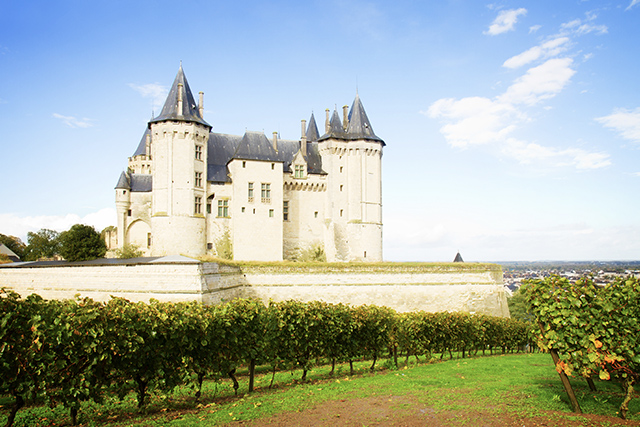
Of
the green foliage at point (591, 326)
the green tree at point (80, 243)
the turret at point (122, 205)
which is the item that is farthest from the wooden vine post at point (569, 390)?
the green tree at point (80, 243)

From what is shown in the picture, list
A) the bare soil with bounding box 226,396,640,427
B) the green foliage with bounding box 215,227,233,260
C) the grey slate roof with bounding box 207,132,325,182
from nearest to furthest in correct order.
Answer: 1. the bare soil with bounding box 226,396,640,427
2. the green foliage with bounding box 215,227,233,260
3. the grey slate roof with bounding box 207,132,325,182

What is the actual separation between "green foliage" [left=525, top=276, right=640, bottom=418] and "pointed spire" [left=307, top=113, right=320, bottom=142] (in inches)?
1437

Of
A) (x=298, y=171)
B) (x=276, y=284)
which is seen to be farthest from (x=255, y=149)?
(x=276, y=284)

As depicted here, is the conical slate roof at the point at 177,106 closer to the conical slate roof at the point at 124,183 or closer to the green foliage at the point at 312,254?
the conical slate roof at the point at 124,183

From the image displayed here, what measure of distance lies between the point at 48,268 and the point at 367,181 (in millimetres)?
24696

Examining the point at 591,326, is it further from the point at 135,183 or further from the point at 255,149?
the point at 135,183

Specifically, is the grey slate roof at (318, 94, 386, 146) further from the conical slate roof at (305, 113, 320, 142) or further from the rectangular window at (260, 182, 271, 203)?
the rectangular window at (260, 182, 271, 203)

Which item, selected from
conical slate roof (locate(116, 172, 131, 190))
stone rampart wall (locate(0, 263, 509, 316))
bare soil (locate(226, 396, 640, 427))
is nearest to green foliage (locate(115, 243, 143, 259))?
conical slate roof (locate(116, 172, 131, 190))

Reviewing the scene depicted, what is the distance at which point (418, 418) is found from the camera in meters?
7.07

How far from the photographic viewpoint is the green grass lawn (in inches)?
296

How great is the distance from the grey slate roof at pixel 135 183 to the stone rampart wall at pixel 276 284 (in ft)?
41.5

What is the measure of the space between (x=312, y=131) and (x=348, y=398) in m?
37.0

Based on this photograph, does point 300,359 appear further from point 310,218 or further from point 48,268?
point 310,218

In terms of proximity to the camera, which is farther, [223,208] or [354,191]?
[354,191]
